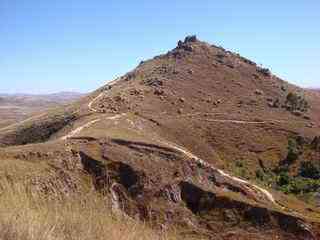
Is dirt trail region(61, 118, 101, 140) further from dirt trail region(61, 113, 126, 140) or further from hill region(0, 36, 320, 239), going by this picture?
hill region(0, 36, 320, 239)

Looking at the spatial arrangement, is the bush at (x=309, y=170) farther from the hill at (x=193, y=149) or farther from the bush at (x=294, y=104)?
the bush at (x=294, y=104)

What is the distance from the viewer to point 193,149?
68.6 m

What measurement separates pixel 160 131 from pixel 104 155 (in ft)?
79.6

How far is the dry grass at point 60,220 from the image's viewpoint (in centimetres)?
696

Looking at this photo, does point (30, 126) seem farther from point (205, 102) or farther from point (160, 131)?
point (205, 102)

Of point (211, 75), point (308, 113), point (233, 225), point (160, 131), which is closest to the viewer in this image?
point (233, 225)

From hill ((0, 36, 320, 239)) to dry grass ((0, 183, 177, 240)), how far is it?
0.62m

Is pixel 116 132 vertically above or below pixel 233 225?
above

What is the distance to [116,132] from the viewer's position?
5456cm

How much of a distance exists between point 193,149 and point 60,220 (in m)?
61.4

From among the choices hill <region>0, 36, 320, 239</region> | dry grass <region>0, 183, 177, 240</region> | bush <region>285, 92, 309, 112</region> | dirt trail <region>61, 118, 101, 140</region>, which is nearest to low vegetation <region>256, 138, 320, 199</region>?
hill <region>0, 36, 320, 239</region>

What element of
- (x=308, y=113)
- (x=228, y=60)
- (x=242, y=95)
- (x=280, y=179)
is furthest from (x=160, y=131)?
(x=228, y=60)

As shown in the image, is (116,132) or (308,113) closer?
(116,132)

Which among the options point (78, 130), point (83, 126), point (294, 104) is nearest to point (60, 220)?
point (78, 130)
